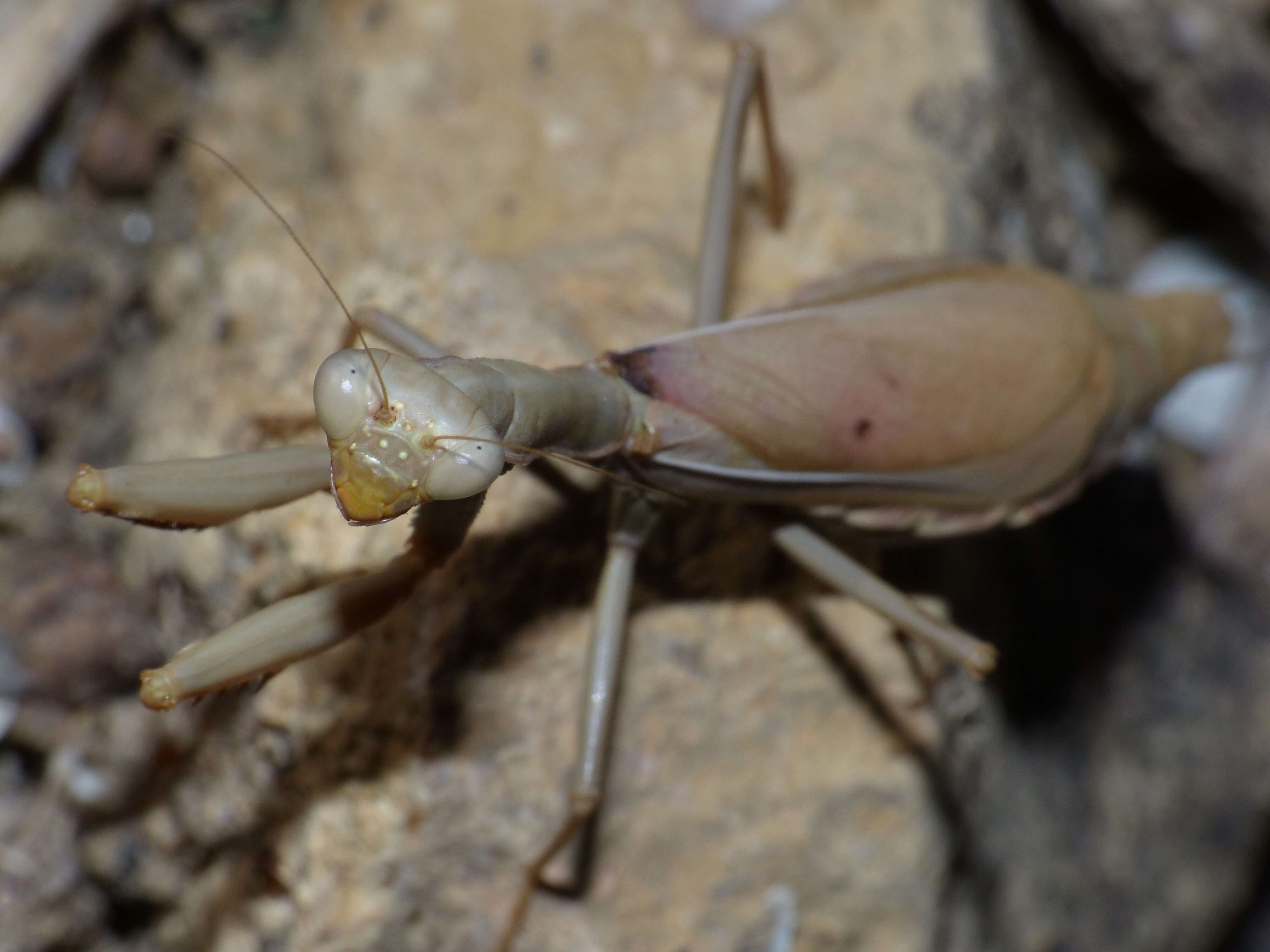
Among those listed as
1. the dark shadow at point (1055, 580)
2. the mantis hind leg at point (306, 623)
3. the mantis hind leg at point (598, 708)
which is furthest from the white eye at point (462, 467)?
the dark shadow at point (1055, 580)

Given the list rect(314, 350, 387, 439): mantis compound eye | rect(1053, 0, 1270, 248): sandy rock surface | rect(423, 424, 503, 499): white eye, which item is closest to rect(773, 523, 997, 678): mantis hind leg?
rect(423, 424, 503, 499): white eye

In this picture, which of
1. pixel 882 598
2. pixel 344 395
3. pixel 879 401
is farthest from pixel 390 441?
pixel 882 598

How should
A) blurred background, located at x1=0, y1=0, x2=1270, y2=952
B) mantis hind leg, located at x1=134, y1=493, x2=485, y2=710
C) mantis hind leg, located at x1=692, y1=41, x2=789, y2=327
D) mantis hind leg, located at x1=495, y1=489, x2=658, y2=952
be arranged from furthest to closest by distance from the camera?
mantis hind leg, located at x1=692, y1=41, x2=789, y2=327, blurred background, located at x1=0, y1=0, x2=1270, y2=952, mantis hind leg, located at x1=495, y1=489, x2=658, y2=952, mantis hind leg, located at x1=134, y1=493, x2=485, y2=710

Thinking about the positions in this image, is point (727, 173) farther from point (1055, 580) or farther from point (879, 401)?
point (1055, 580)

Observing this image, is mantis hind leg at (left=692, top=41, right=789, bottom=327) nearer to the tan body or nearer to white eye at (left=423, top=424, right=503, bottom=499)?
the tan body

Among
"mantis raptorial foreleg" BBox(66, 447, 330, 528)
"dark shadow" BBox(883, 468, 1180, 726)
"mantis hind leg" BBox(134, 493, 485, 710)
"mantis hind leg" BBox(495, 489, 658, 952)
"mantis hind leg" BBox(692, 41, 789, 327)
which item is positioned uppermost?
"mantis hind leg" BBox(692, 41, 789, 327)

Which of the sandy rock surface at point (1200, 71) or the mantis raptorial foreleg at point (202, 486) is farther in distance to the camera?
the sandy rock surface at point (1200, 71)

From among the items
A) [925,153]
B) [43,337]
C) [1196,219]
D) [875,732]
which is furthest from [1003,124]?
[43,337]

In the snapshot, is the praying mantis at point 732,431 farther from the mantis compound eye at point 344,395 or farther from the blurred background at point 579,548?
the blurred background at point 579,548
